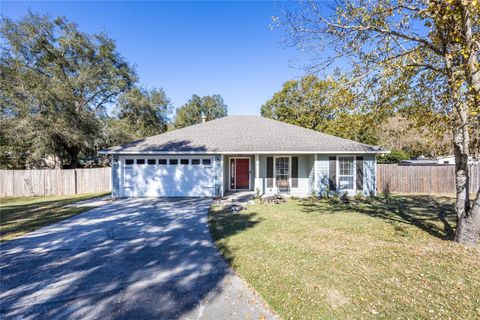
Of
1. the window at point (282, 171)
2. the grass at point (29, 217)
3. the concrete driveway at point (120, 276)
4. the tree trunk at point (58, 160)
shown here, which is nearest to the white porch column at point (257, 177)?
the window at point (282, 171)

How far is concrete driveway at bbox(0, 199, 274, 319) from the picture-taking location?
3.04m

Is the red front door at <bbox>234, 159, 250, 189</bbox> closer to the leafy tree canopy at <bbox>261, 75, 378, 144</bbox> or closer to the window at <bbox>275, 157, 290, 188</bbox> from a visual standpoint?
the window at <bbox>275, 157, 290, 188</bbox>

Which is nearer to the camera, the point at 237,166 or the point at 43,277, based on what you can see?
the point at 43,277

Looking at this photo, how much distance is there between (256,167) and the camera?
1175 cm

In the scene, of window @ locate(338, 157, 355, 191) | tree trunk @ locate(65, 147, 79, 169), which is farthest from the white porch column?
tree trunk @ locate(65, 147, 79, 169)

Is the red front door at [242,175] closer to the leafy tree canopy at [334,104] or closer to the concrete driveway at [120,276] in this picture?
the concrete driveway at [120,276]

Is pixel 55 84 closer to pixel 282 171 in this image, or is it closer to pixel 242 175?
pixel 242 175

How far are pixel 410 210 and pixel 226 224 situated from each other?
7.28 metres

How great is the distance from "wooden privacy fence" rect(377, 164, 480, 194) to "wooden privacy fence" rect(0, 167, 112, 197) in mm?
18001

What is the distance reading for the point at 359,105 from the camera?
6.00 meters

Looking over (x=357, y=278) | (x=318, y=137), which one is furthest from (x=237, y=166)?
(x=357, y=278)

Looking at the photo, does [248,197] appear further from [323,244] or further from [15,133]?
[15,133]

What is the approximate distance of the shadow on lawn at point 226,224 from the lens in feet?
16.6

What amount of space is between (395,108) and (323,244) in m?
4.57
